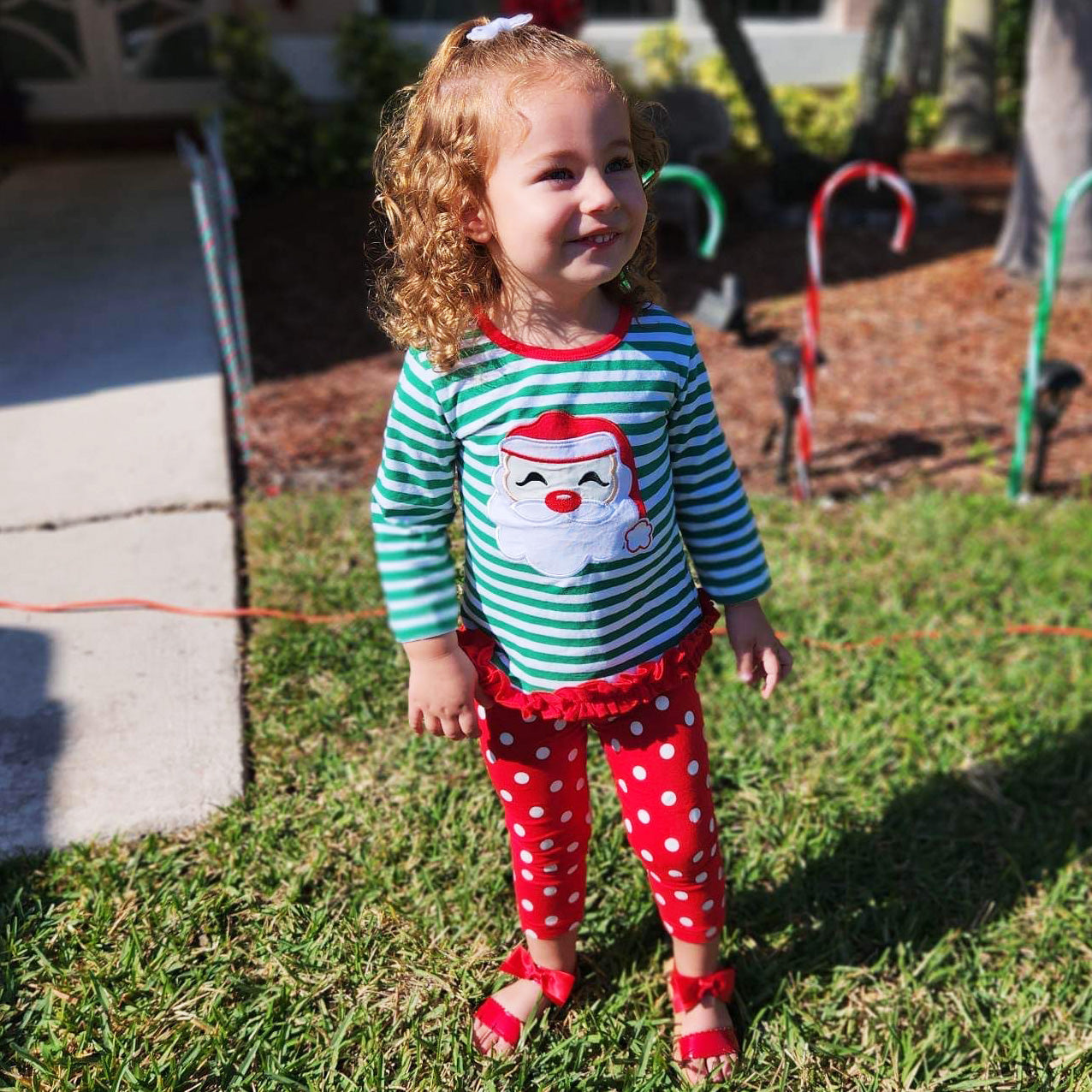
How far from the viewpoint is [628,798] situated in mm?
2018

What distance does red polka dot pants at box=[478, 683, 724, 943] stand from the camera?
196cm

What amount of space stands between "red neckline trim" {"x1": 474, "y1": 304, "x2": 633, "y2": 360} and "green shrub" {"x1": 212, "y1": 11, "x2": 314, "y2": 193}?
8.07m

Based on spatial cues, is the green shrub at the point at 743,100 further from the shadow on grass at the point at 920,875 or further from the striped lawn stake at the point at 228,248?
the shadow on grass at the point at 920,875

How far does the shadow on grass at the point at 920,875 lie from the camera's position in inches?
96.8

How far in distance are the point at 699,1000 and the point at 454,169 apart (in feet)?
5.30

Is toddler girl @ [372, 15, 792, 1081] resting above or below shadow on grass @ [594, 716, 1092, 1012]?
above

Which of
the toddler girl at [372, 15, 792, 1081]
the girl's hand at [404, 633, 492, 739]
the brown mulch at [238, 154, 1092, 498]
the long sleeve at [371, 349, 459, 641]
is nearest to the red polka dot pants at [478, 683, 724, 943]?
the toddler girl at [372, 15, 792, 1081]

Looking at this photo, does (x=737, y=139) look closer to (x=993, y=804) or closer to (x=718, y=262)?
(x=718, y=262)

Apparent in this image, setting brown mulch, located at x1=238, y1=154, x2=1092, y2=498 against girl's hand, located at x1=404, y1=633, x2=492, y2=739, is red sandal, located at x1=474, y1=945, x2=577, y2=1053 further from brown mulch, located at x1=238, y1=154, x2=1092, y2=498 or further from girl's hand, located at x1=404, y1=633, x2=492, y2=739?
brown mulch, located at x1=238, y1=154, x2=1092, y2=498

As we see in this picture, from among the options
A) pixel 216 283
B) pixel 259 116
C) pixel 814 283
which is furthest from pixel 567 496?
pixel 259 116

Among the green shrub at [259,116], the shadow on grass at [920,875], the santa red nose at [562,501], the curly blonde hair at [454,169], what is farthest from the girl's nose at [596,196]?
the green shrub at [259,116]

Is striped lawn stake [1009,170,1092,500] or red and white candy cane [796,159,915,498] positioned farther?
red and white candy cane [796,159,915,498]

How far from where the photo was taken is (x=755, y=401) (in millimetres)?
5605

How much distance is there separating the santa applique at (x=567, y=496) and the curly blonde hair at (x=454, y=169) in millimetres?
192
